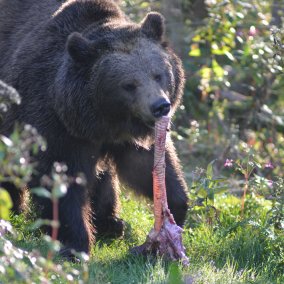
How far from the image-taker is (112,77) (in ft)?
18.9

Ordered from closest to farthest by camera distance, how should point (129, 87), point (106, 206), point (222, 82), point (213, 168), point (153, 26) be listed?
point (129, 87) → point (153, 26) → point (106, 206) → point (213, 168) → point (222, 82)

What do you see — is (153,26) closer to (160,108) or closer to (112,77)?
(112,77)

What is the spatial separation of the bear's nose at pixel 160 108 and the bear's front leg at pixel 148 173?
30.3 inches

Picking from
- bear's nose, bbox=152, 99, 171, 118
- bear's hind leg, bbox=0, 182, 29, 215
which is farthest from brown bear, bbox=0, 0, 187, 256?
bear's hind leg, bbox=0, 182, 29, 215

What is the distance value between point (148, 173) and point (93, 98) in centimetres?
77

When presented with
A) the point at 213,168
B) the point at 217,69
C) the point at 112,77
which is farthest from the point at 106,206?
the point at 217,69


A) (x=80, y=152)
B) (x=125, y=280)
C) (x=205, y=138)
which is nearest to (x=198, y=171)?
(x=80, y=152)

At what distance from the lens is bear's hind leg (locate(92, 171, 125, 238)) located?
21.4ft

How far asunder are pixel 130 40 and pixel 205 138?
454cm

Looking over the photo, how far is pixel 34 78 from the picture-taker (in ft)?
20.3

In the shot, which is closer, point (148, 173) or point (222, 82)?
point (148, 173)

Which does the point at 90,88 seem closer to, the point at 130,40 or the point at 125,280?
the point at 130,40

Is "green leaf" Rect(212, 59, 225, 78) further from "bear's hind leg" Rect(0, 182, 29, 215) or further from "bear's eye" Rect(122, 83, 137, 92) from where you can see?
"bear's eye" Rect(122, 83, 137, 92)

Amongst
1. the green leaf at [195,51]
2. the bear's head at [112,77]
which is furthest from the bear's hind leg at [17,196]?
the green leaf at [195,51]
